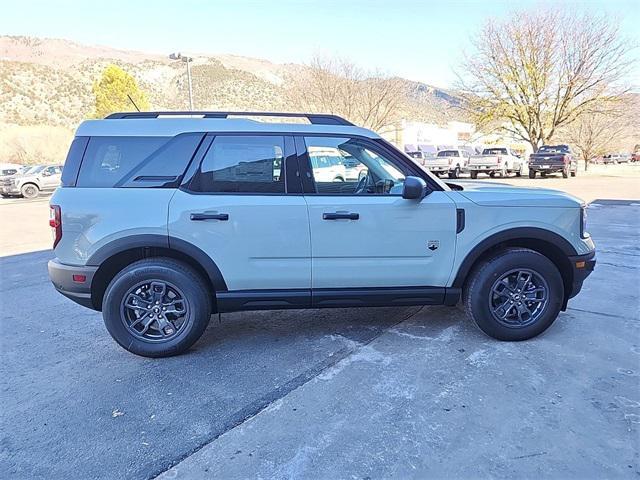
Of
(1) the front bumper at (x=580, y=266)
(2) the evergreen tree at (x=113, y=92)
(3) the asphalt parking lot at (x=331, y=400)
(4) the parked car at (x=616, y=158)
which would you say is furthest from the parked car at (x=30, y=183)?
(4) the parked car at (x=616, y=158)

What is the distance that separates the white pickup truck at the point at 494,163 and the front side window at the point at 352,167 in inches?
918

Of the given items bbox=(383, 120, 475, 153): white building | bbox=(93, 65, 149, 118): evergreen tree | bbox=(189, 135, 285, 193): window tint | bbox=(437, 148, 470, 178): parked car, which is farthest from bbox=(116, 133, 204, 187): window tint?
bbox=(383, 120, 475, 153): white building

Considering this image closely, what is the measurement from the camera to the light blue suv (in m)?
3.50

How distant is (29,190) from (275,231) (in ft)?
71.7

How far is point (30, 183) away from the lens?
20.9 metres

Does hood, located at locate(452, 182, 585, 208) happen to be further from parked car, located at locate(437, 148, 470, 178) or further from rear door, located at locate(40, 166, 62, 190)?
parked car, located at locate(437, 148, 470, 178)

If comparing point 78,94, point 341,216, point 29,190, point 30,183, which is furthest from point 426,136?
point 341,216

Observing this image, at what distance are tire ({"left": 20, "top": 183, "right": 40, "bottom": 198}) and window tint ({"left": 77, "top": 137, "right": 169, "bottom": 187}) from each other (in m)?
20.9

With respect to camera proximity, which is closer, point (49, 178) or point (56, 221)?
point (56, 221)

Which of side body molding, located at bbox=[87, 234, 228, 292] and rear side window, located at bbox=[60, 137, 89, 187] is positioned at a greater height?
rear side window, located at bbox=[60, 137, 89, 187]

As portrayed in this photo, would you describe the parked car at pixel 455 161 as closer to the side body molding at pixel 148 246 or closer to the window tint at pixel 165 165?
the window tint at pixel 165 165

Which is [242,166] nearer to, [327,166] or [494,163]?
[327,166]

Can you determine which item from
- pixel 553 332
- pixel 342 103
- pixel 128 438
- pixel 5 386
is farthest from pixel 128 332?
pixel 342 103

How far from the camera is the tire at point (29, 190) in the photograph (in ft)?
67.9
